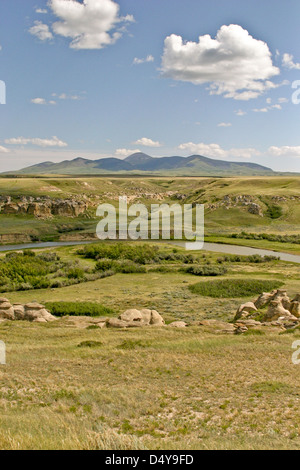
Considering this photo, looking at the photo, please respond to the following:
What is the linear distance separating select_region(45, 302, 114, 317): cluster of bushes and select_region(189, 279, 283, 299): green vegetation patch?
13.8m

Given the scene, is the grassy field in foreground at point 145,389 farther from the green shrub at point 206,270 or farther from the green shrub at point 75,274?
the green shrub at point 206,270

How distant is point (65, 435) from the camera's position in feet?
31.5

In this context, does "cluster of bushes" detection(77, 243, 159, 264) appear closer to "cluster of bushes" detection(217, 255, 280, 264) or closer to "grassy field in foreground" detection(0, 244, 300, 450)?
"cluster of bushes" detection(217, 255, 280, 264)

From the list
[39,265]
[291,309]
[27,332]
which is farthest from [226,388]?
[39,265]

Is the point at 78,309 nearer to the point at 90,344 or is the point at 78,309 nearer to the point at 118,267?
the point at 90,344

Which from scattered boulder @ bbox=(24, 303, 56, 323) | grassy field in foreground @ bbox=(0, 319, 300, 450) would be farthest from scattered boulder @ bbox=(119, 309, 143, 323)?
scattered boulder @ bbox=(24, 303, 56, 323)

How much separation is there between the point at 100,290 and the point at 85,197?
118637 mm

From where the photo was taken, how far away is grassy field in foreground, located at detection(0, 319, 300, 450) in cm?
1009

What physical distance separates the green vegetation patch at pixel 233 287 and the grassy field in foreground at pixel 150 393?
2007 centimetres

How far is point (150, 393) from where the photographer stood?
578 inches

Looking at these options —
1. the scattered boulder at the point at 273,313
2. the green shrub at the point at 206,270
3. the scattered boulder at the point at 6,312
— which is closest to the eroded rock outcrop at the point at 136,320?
the scattered boulder at the point at 273,313

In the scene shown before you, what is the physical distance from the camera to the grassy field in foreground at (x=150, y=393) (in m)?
10.1

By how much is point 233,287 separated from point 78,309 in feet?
69.6
